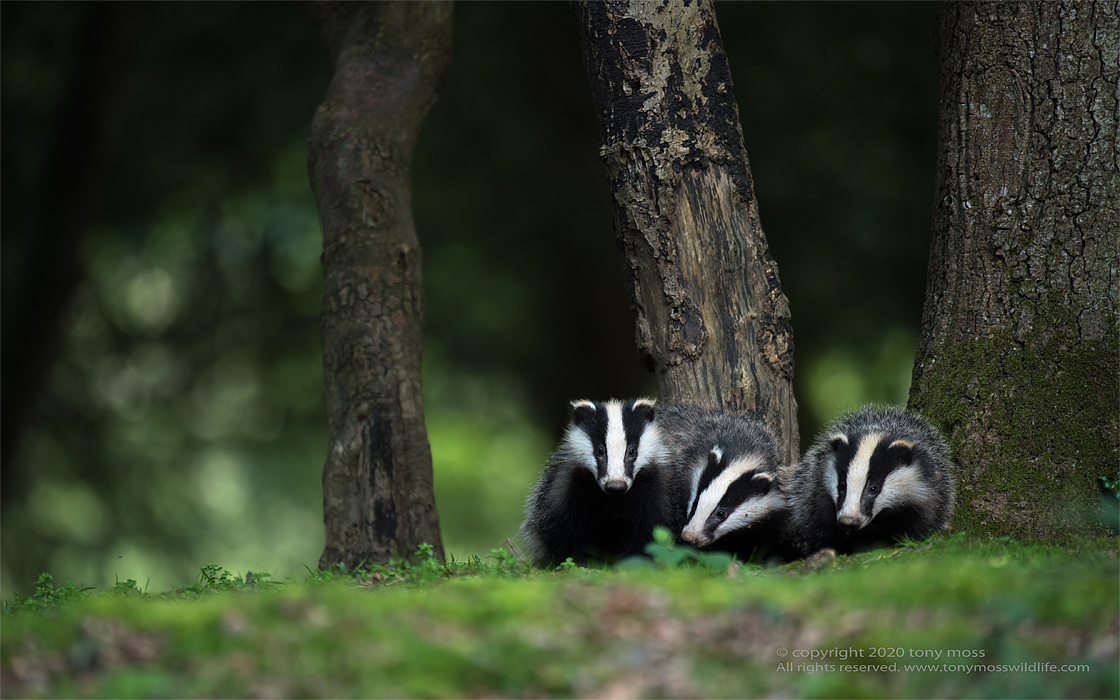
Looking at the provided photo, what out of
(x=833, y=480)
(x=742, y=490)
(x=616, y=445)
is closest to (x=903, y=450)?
(x=833, y=480)

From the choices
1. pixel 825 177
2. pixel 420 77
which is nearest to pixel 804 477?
pixel 420 77

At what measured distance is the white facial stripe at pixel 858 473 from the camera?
545 centimetres

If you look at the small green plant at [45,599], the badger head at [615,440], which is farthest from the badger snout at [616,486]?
the small green plant at [45,599]

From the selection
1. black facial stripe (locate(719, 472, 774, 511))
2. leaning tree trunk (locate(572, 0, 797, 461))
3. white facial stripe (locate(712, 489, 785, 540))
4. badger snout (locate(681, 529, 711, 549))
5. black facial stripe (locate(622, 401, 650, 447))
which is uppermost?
leaning tree trunk (locate(572, 0, 797, 461))

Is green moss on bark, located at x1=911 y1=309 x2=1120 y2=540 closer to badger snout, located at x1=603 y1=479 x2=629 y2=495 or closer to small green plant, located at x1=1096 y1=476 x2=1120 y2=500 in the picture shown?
small green plant, located at x1=1096 y1=476 x2=1120 y2=500

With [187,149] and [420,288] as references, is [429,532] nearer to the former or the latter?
[420,288]

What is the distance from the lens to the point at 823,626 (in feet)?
9.98

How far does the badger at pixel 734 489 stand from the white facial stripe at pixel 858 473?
19.1 inches

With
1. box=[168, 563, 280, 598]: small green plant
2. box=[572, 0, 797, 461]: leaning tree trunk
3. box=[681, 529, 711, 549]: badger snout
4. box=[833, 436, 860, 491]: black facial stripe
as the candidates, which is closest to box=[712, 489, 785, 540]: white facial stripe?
box=[681, 529, 711, 549]: badger snout

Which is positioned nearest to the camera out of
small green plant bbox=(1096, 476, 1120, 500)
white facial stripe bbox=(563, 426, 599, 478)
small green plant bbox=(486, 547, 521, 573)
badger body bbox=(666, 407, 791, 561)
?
small green plant bbox=(486, 547, 521, 573)

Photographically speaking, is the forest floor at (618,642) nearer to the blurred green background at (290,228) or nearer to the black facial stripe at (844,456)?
the black facial stripe at (844,456)

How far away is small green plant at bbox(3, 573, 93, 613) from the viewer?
4.89m

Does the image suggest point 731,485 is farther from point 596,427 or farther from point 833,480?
point 596,427

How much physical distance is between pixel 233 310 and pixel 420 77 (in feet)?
20.2
